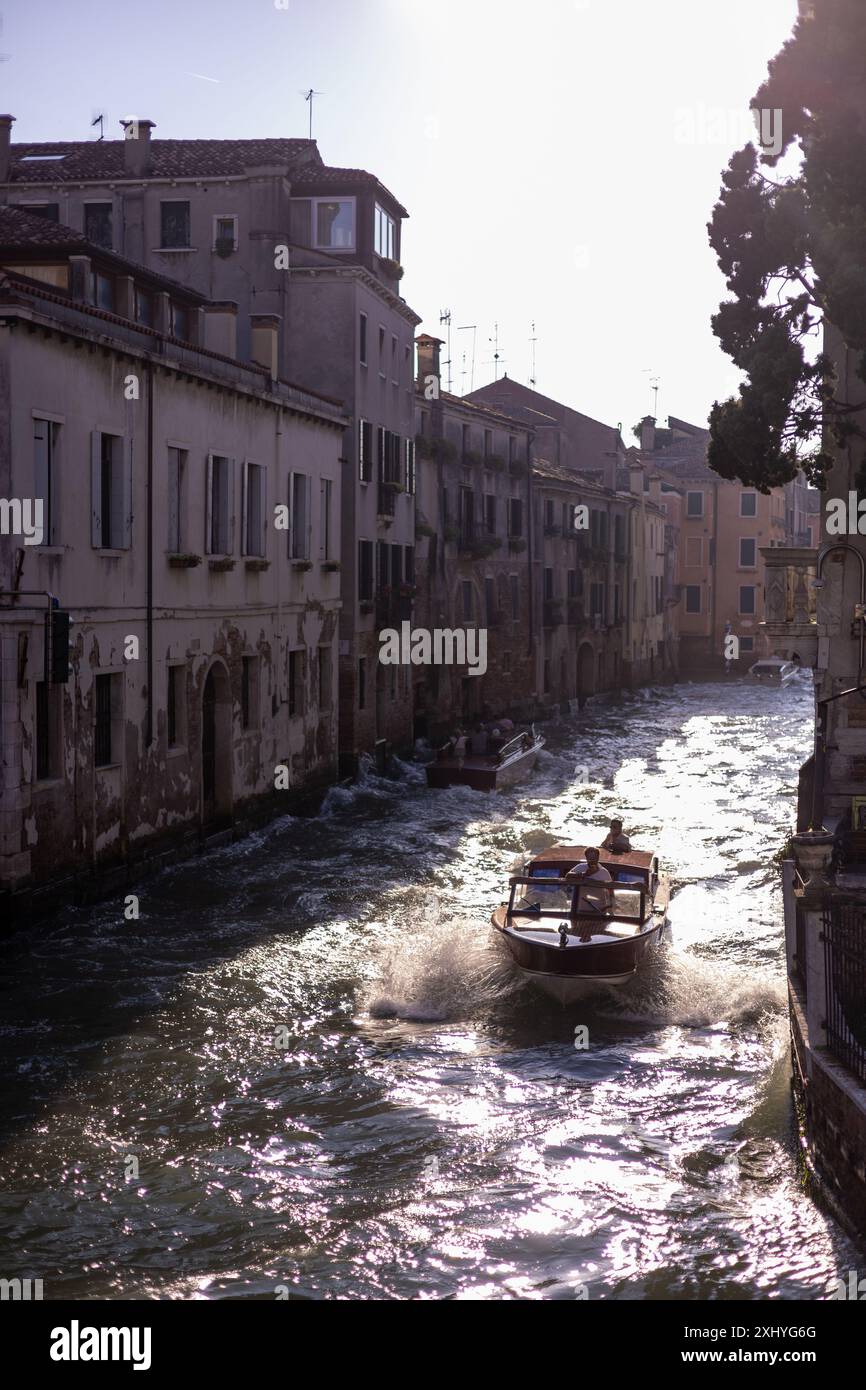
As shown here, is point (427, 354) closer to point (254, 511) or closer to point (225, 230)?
point (225, 230)

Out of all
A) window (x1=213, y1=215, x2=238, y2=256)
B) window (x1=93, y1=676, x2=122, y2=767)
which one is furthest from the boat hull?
window (x1=93, y1=676, x2=122, y2=767)

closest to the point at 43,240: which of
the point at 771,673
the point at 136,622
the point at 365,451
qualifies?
the point at 136,622

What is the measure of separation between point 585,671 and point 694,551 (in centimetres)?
1795

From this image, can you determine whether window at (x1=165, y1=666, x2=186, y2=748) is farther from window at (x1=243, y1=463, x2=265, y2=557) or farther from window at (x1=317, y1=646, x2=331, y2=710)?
window at (x1=317, y1=646, x2=331, y2=710)

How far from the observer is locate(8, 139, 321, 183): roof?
29.1 m

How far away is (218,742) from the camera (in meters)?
22.1

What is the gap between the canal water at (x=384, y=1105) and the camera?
8.98m

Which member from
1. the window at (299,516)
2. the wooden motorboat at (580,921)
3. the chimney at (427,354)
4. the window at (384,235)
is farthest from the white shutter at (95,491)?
the chimney at (427,354)

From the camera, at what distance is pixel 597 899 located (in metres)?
15.5

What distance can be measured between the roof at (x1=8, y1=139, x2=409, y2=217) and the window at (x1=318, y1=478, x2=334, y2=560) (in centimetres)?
609

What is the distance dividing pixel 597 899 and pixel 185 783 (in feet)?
23.0

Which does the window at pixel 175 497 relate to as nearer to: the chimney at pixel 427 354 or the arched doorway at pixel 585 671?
the chimney at pixel 427 354

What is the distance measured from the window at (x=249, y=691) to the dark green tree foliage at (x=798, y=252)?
306 inches
